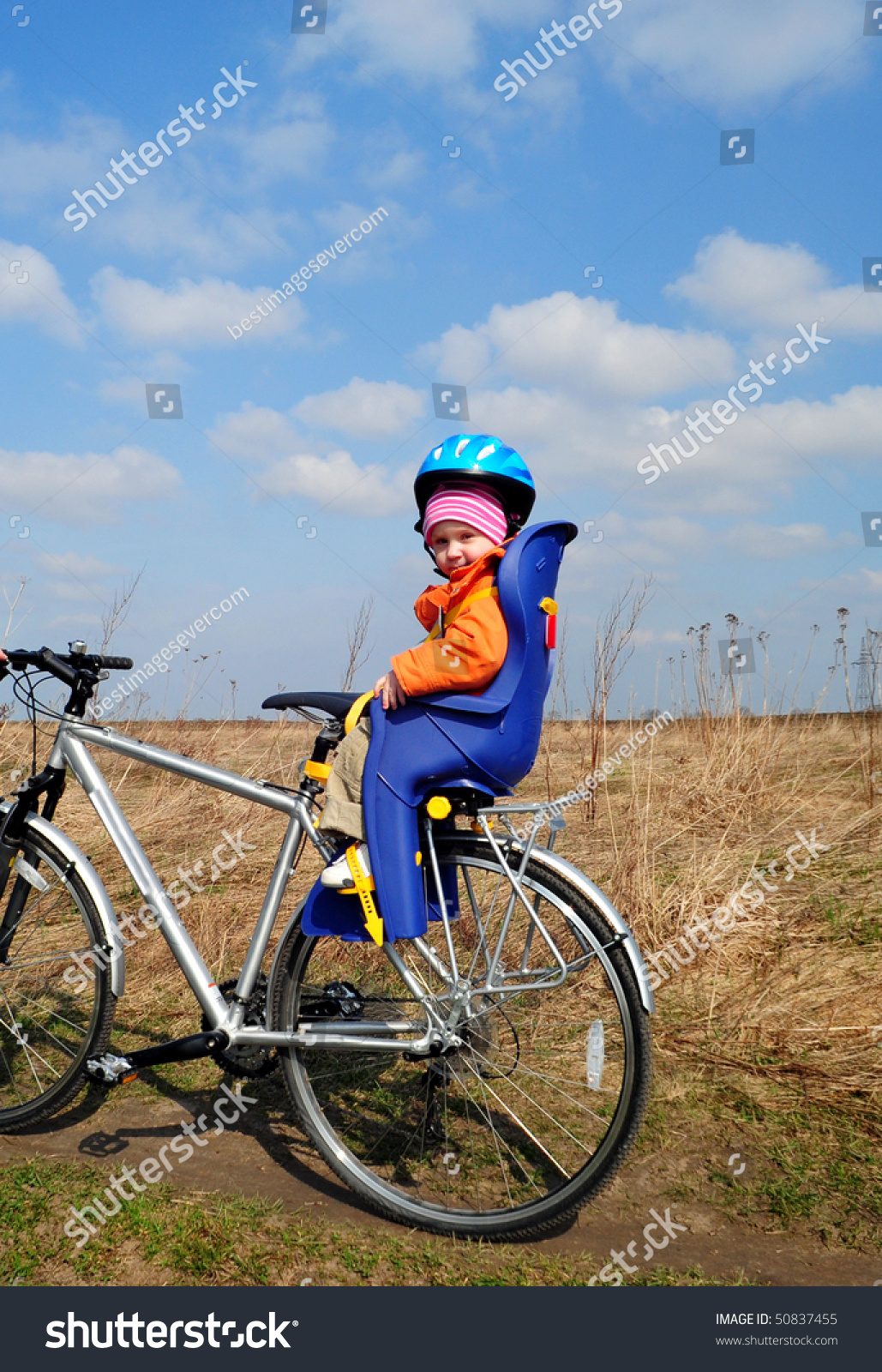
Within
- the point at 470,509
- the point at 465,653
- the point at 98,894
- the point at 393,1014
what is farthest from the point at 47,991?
the point at 470,509

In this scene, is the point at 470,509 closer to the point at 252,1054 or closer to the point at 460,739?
the point at 460,739

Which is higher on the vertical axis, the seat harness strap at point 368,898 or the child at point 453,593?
the child at point 453,593

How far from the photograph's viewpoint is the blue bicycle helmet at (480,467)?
2.54 m

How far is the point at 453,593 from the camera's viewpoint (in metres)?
2.52

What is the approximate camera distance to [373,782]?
2.48m

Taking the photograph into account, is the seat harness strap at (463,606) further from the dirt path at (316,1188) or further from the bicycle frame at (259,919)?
the dirt path at (316,1188)

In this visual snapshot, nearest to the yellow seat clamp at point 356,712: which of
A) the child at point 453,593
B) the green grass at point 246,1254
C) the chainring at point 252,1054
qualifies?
the child at point 453,593

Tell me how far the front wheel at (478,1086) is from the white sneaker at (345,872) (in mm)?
223

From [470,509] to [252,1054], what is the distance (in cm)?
171

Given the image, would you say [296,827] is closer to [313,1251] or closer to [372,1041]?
[372,1041]

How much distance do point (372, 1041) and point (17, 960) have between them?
144cm

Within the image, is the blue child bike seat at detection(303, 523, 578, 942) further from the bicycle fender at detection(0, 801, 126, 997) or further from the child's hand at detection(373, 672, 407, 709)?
the bicycle fender at detection(0, 801, 126, 997)

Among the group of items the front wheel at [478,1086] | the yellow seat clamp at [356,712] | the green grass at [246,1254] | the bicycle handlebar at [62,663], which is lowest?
the green grass at [246,1254]
